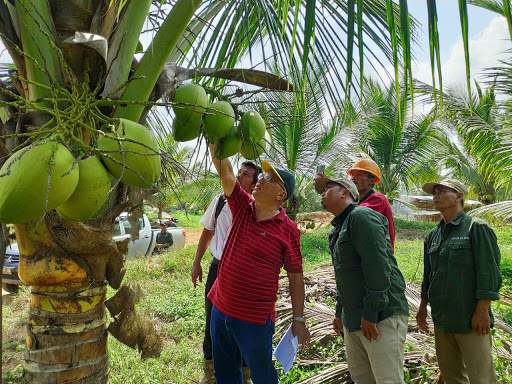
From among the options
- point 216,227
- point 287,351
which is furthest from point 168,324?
point 287,351

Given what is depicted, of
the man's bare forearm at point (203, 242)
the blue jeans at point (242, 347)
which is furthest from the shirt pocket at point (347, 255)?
the man's bare forearm at point (203, 242)

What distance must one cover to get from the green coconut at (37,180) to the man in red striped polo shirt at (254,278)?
141 centimetres

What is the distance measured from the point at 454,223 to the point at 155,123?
1799 millimetres

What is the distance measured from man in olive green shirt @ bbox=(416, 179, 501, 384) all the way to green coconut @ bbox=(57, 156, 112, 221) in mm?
2213

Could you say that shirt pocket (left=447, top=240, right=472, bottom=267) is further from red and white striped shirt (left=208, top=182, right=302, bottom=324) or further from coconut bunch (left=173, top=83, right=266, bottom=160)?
coconut bunch (left=173, top=83, right=266, bottom=160)

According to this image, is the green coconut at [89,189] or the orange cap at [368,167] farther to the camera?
the orange cap at [368,167]

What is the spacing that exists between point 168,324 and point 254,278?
9.18 ft

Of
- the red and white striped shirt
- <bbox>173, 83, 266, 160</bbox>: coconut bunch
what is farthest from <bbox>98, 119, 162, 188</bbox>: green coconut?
the red and white striped shirt

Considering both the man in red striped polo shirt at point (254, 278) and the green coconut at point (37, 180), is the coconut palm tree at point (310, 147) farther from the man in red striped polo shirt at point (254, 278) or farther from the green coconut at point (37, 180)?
the green coconut at point (37, 180)

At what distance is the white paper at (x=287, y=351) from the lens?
2395 millimetres

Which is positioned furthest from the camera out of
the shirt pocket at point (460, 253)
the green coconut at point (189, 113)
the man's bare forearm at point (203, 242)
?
the man's bare forearm at point (203, 242)

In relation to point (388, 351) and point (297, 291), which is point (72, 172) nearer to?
point (297, 291)

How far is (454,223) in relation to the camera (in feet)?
8.74

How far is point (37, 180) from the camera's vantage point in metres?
0.78
